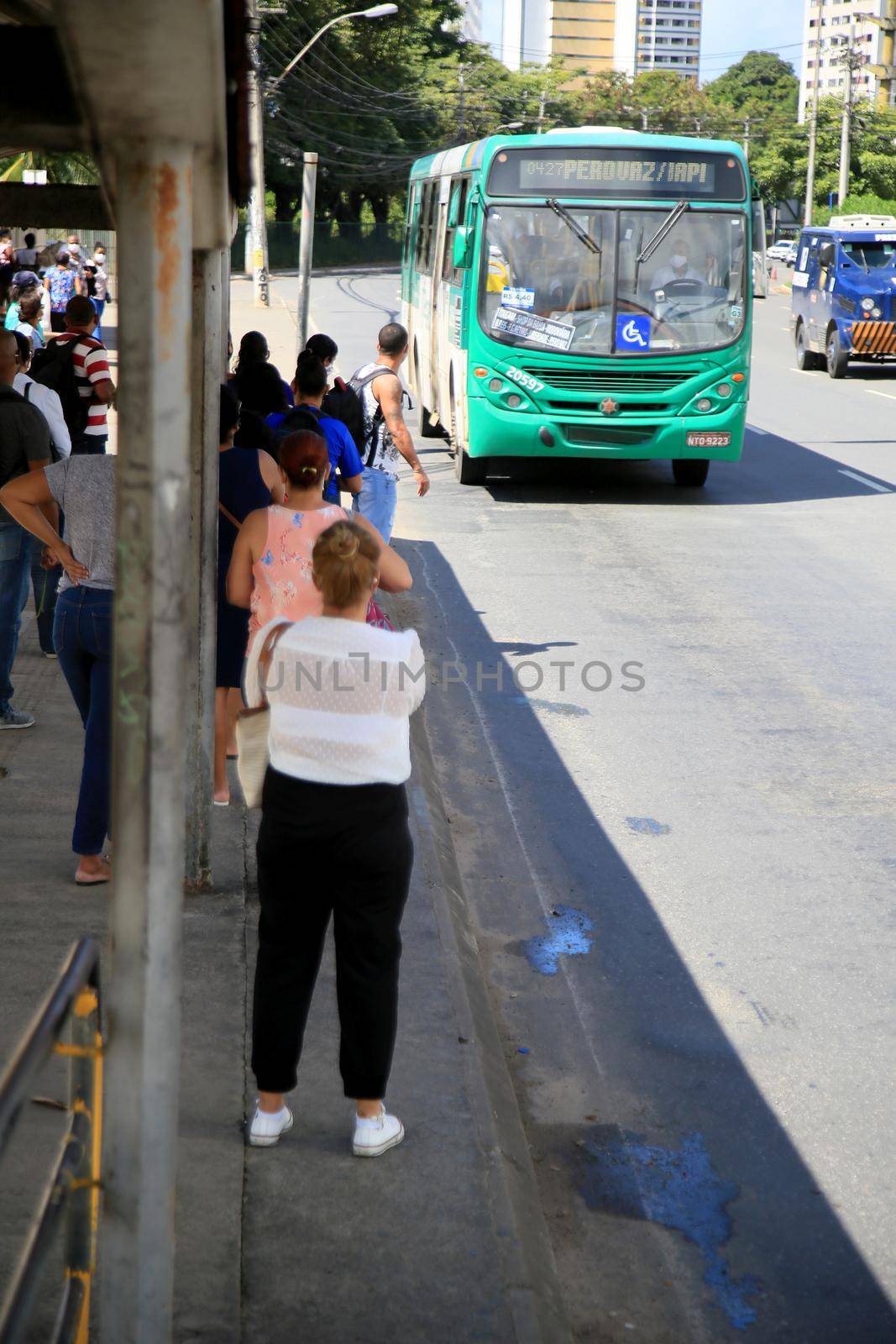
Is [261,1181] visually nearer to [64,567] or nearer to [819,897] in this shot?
[64,567]

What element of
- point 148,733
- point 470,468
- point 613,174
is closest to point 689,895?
point 148,733

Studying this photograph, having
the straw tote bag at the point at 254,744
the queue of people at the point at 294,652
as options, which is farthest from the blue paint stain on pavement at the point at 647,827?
the straw tote bag at the point at 254,744

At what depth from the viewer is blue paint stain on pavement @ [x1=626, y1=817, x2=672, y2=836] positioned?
6926mm

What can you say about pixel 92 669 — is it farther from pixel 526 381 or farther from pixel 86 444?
pixel 526 381

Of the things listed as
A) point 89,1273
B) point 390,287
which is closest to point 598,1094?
point 89,1273

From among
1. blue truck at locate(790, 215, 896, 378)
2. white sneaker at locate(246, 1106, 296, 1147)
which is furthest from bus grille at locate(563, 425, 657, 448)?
blue truck at locate(790, 215, 896, 378)

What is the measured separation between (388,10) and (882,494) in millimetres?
22938

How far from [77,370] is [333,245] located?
245 ft

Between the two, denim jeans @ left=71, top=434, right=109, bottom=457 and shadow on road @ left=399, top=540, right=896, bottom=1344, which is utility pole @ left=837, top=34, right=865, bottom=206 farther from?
shadow on road @ left=399, top=540, right=896, bottom=1344

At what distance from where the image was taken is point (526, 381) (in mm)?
14836

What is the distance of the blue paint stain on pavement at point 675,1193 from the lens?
12.9 ft

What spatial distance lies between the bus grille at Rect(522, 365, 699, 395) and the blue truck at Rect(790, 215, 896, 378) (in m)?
13.2

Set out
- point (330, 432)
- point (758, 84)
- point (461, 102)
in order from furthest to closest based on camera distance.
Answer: point (758, 84), point (461, 102), point (330, 432)

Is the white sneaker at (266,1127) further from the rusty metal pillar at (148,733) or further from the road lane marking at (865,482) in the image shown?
the road lane marking at (865,482)
